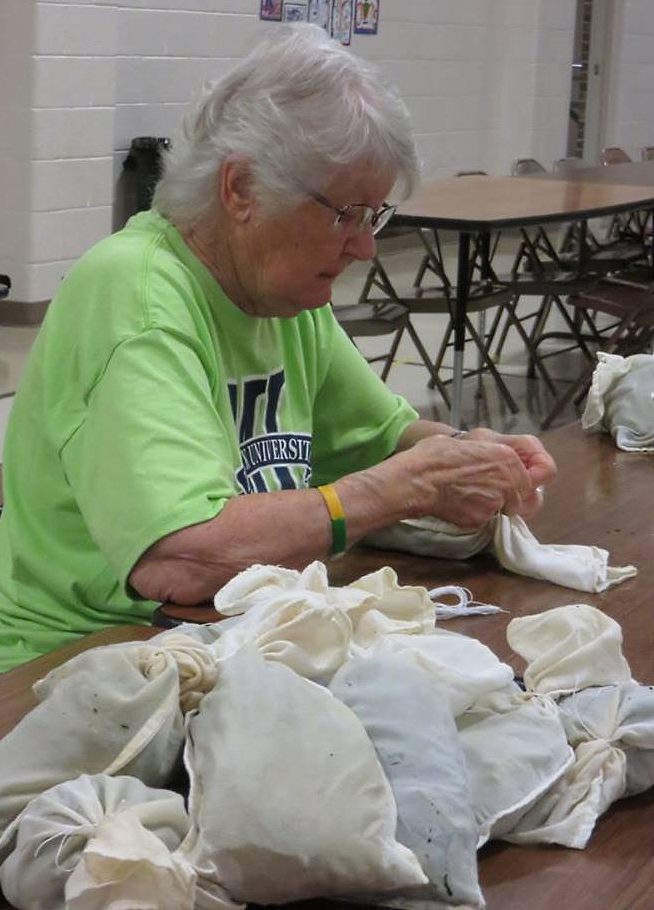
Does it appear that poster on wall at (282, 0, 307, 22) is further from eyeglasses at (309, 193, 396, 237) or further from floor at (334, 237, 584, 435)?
eyeglasses at (309, 193, 396, 237)

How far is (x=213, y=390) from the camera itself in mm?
1843

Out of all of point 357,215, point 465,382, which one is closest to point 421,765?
point 357,215

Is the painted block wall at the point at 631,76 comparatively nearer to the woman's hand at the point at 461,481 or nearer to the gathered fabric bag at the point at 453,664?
the woman's hand at the point at 461,481

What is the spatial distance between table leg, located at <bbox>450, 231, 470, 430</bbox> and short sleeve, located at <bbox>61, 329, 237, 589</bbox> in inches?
136

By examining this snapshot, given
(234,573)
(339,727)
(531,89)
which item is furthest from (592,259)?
(339,727)

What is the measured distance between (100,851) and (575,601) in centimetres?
91

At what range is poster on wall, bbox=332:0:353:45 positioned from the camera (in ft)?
29.7

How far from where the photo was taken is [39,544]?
183 cm

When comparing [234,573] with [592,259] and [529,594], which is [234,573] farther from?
[592,259]

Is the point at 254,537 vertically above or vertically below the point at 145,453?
below

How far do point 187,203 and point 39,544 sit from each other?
49 centimetres

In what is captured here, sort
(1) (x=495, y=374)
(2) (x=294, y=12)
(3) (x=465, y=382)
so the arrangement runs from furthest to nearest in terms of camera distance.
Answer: (2) (x=294, y=12)
(3) (x=465, y=382)
(1) (x=495, y=374)

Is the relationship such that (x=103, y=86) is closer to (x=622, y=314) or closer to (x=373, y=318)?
(x=373, y=318)

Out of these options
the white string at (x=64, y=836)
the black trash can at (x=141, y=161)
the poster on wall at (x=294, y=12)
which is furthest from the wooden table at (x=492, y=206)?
the white string at (x=64, y=836)
